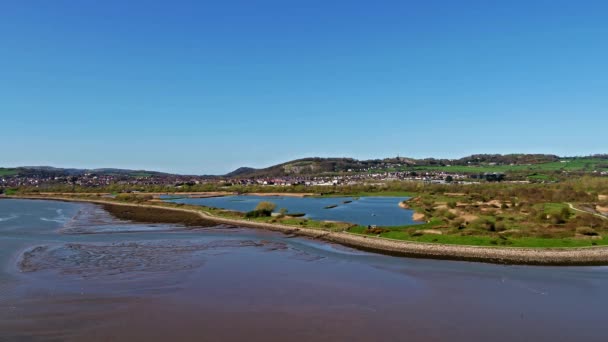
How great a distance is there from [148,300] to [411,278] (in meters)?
17.0

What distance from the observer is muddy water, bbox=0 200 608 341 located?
18.9 meters

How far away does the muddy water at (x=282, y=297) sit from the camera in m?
18.9

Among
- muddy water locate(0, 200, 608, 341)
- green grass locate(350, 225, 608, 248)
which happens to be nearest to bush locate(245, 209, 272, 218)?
muddy water locate(0, 200, 608, 341)

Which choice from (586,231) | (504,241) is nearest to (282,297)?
(504,241)

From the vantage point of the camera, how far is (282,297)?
79.4 feet

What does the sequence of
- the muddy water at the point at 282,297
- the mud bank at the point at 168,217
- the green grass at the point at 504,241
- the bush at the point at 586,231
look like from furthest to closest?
1. the mud bank at the point at 168,217
2. the bush at the point at 586,231
3. the green grass at the point at 504,241
4. the muddy water at the point at 282,297

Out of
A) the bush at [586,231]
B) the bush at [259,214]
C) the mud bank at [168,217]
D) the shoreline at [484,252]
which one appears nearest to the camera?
the shoreline at [484,252]

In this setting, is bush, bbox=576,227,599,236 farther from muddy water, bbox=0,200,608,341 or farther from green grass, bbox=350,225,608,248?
muddy water, bbox=0,200,608,341

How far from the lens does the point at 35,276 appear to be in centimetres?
2836

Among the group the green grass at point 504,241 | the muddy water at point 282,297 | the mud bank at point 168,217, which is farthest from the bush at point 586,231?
the mud bank at point 168,217

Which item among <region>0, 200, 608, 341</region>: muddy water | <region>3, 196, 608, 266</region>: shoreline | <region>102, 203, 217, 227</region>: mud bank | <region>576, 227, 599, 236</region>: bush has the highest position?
<region>576, 227, 599, 236</region>: bush

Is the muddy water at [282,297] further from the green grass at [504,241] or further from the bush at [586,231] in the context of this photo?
the bush at [586,231]

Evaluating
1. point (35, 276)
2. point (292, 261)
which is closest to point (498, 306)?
point (292, 261)

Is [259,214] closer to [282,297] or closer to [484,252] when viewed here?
[484,252]
